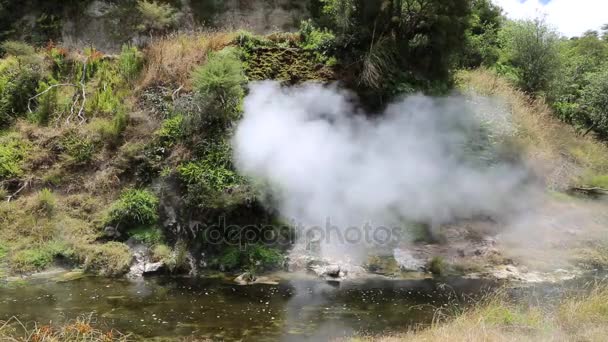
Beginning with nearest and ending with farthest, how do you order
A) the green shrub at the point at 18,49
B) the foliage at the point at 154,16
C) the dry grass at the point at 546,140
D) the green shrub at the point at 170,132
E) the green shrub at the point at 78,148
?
the green shrub at the point at 170,132
the green shrub at the point at 78,148
the green shrub at the point at 18,49
the dry grass at the point at 546,140
the foliage at the point at 154,16

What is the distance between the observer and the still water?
21.0 feet

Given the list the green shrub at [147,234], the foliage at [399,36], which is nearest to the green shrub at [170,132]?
the green shrub at [147,234]

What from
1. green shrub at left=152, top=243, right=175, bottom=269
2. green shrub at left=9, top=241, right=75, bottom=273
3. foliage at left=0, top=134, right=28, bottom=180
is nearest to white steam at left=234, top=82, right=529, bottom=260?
green shrub at left=152, top=243, right=175, bottom=269

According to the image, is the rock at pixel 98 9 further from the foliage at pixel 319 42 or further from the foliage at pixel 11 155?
the foliage at pixel 319 42

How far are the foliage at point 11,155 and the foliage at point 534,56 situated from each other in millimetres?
14885

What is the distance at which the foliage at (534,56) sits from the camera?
1623cm

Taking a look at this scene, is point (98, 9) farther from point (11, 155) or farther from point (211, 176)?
point (211, 176)

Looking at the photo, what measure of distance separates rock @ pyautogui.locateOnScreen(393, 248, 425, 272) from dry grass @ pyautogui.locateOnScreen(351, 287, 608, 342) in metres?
2.37

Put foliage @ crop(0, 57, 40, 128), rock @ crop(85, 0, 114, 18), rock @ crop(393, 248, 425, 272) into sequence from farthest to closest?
rock @ crop(85, 0, 114, 18), foliage @ crop(0, 57, 40, 128), rock @ crop(393, 248, 425, 272)

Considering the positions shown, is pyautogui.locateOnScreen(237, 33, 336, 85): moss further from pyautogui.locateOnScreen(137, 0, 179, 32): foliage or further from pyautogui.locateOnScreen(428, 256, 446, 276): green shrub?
pyautogui.locateOnScreen(137, 0, 179, 32): foliage

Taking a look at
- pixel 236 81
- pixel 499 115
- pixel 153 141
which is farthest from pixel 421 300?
pixel 499 115

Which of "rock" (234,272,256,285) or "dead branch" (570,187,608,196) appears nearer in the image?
"rock" (234,272,256,285)

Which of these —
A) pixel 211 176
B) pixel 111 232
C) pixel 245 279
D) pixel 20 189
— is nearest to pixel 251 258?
pixel 245 279

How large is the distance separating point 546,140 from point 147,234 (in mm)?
11390
